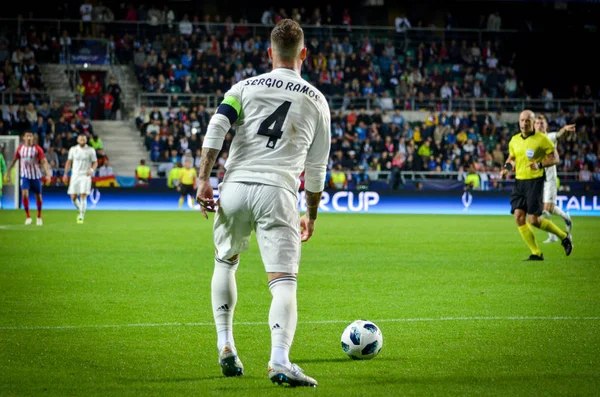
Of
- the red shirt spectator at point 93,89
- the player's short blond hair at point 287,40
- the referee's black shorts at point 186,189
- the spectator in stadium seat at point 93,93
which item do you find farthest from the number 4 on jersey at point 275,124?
the red shirt spectator at point 93,89

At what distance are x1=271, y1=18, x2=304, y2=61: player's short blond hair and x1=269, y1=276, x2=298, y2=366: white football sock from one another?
1.41 meters

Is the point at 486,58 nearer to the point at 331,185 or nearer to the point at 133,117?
the point at 331,185

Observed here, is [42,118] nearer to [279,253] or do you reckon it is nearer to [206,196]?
[206,196]

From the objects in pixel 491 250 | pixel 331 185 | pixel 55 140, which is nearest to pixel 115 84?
pixel 55 140

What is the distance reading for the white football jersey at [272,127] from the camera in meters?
5.92

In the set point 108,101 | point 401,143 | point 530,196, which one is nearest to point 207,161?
point 530,196

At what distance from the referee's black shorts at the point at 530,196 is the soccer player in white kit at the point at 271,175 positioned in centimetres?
922

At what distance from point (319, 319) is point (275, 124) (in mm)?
3132

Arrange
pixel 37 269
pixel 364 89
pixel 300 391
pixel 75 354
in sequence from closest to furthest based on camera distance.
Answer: pixel 300 391 < pixel 75 354 < pixel 37 269 < pixel 364 89

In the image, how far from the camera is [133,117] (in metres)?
37.8

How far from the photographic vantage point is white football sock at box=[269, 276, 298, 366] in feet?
18.7

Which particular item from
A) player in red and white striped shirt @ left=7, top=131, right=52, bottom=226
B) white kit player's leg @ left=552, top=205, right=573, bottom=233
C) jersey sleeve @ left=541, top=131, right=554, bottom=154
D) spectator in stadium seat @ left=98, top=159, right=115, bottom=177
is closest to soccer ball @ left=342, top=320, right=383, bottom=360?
jersey sleeve @ left=541, top=131, right=554, bottom=154

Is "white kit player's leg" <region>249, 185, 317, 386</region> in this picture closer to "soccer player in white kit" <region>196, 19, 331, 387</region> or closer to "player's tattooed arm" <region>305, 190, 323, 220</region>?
"soccer player in white kit" <region>196, 19, 331, 387</region>

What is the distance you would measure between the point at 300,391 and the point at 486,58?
129ft
